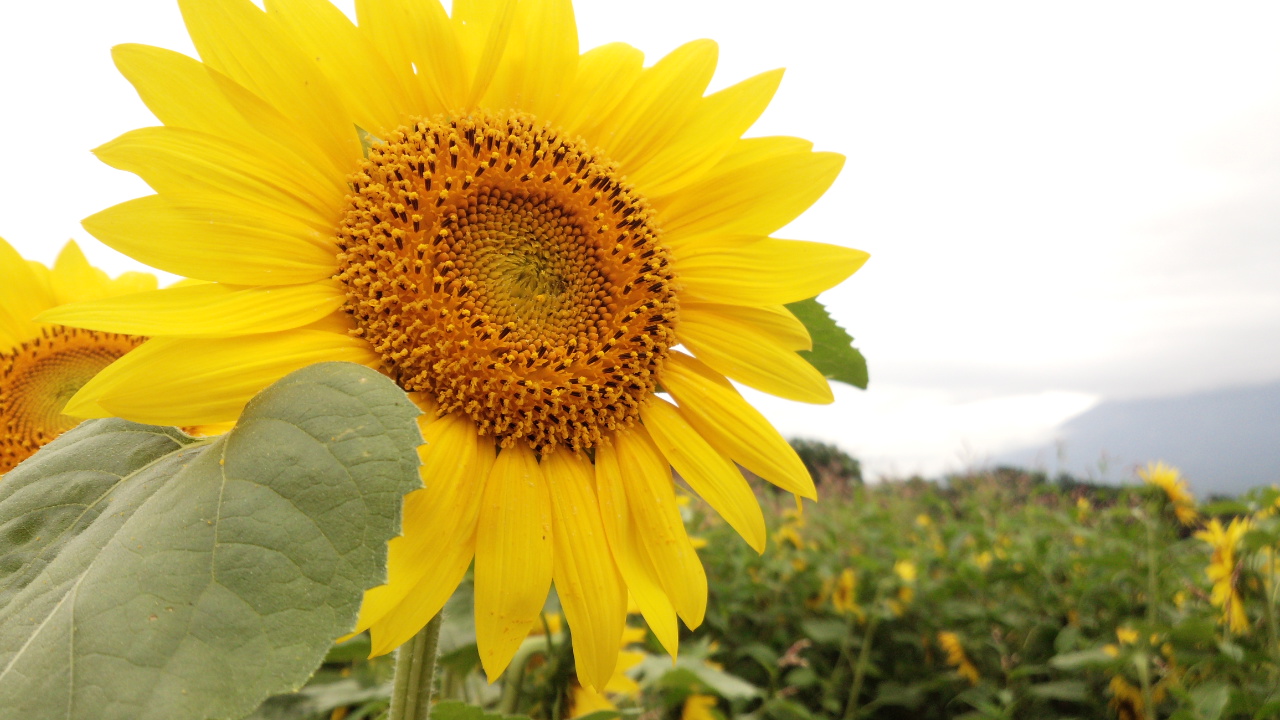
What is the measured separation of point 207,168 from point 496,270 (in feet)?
1.45

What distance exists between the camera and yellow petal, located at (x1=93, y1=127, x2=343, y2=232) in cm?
108

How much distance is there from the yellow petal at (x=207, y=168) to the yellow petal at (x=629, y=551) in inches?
23.2

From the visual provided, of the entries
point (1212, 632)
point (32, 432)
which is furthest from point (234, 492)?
point (1212, 632)

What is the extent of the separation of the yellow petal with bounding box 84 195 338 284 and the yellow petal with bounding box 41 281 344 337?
0.9 inches

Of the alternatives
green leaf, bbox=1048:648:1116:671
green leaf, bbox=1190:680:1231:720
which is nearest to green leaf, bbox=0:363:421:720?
green leaf, bbox=1190:680:1231:720

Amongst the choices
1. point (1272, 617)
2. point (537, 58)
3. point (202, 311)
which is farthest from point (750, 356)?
point (1272, 617)

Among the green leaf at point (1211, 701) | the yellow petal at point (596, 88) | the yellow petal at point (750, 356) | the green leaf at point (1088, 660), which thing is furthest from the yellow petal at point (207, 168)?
the green leaf at point (1088, 660)

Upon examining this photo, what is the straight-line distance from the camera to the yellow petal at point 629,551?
1.25 meters

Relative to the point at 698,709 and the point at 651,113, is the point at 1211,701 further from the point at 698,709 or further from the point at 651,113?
the point at 651,113

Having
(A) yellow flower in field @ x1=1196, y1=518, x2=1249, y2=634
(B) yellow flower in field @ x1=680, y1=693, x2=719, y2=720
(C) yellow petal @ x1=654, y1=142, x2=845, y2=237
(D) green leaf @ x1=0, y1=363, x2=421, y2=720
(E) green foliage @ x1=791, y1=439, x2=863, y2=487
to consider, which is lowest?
(E) green foliage @ x1=791, y1=439, x2=863, y2=487

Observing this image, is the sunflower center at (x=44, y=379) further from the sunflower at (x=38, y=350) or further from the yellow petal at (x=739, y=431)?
the yellow petal at (x=739, y=431)

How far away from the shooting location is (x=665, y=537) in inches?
50.4

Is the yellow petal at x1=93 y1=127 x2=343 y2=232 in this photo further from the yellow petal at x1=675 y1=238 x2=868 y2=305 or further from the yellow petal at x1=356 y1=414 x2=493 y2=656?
the yellow petal at x1=675 y1=238 x2=868 y2=305

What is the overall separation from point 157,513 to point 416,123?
0.72 meters
